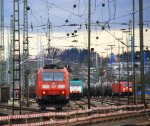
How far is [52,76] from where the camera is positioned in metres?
38.4

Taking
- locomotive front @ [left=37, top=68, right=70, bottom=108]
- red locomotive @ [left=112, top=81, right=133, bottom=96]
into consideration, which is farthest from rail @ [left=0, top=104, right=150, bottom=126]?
red locomotive @ [left=112, top=81, right=133, bottom=96]

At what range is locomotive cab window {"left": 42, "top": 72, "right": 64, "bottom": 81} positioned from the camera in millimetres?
38406

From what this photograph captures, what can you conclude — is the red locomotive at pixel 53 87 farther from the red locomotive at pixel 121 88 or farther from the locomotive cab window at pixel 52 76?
the red locomotive at pixel 121 88

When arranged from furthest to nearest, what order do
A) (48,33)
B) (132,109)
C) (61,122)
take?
(48,33), (132,109), (61,122)

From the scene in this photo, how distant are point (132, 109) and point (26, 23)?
1596 cm

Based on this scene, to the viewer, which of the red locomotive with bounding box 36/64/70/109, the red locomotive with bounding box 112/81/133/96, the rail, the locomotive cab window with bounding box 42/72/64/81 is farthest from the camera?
the red locomotive with bounding box 112/81/133/96

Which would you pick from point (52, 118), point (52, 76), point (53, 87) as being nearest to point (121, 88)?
point (52, 76)

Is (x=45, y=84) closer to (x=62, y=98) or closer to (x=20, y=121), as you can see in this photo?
(x=62, y=98)

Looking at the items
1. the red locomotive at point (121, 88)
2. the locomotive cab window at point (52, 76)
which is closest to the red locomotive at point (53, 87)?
the locomotive cab window at point (52, 76)

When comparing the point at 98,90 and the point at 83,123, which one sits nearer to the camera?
the point at 83,123

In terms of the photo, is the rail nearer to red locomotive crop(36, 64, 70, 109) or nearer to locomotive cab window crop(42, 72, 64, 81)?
red locomotive crop(36, 64, 70, 109)

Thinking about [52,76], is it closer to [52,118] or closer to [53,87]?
[53,87]

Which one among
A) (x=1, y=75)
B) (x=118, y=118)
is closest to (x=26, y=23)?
(x=118, y=118)

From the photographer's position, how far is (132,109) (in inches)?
1479
